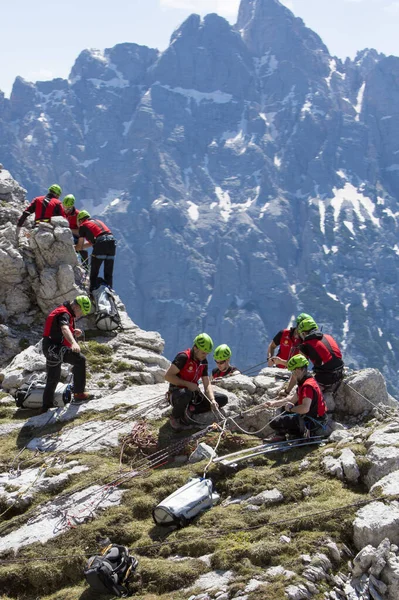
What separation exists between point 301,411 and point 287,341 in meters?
6.35

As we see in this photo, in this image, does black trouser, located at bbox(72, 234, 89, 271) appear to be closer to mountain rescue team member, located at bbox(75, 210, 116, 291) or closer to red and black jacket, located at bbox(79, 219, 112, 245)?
mountain rescue team member, located at bbox(75, 210, 116, 291)

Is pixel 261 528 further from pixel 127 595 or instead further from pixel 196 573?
pixel 127 595

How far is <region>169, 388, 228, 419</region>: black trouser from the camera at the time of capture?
662 inches

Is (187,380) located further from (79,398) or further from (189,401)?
(79,398)

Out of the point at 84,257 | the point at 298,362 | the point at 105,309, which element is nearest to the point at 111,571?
the point at 298,362

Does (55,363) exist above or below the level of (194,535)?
above

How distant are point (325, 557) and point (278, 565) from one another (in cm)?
84

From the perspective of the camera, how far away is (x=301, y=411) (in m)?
Result: 15.6

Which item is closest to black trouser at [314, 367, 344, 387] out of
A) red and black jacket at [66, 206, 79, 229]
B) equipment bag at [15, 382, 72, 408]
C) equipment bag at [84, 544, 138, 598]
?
equipment bag at [15, 382, 72, 408]

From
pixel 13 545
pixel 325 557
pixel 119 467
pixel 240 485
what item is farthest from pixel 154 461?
pixel 325 557

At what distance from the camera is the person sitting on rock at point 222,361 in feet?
66.2

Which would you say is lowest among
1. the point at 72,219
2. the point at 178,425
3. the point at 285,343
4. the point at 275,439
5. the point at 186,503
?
the point at 186,503

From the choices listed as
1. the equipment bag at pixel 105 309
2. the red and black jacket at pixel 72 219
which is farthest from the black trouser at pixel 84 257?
the equipment bag at pixel 105 309

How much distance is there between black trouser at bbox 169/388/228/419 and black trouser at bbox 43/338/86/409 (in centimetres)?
371
